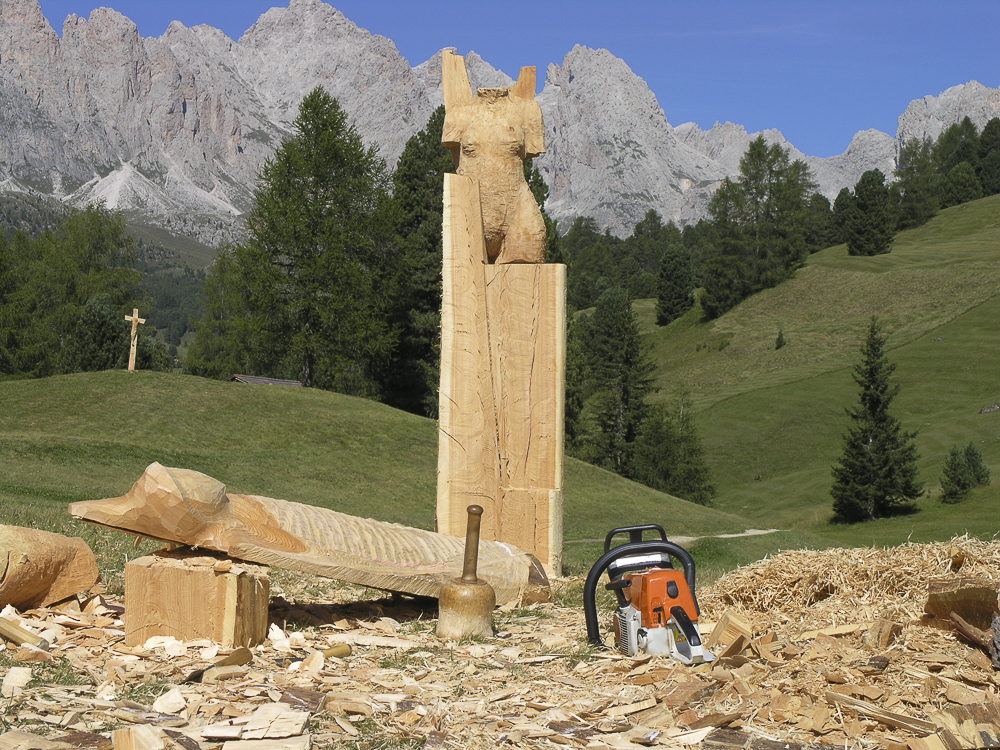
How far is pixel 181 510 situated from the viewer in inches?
169

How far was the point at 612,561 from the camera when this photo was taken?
418 centimetres

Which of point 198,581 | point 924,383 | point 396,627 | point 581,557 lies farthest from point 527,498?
point 924,383

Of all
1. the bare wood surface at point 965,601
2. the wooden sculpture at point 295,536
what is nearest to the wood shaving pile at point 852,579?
the bare wood surface at point 965,601

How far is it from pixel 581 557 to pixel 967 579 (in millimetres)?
8455

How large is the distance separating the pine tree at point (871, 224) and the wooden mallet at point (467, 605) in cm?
6941

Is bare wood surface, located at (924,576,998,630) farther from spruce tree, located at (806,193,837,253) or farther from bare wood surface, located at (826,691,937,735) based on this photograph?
spruce tree, located at (806,193,837,253)

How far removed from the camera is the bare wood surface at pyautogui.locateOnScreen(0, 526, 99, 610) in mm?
4508

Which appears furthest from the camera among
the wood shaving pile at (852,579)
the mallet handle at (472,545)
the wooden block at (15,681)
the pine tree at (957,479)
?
the pine tree at (957,479)

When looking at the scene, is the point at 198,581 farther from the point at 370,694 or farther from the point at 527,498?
the point at 527,498

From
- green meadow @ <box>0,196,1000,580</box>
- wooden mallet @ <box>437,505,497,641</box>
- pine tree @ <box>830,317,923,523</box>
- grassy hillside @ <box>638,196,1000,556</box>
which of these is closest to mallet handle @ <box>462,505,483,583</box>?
wooden mallet @ <box>437,505,497,641</box>

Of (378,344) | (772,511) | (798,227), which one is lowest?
(772,511)

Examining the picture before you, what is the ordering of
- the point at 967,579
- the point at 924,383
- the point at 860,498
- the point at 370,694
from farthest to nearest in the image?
the point at 924,383, the point at 860,498, the point at 967,579, the point at 370,694

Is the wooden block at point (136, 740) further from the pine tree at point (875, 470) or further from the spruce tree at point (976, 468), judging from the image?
the spruce tree at point (976, 468)

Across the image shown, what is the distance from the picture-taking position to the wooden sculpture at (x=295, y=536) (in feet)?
14.0
